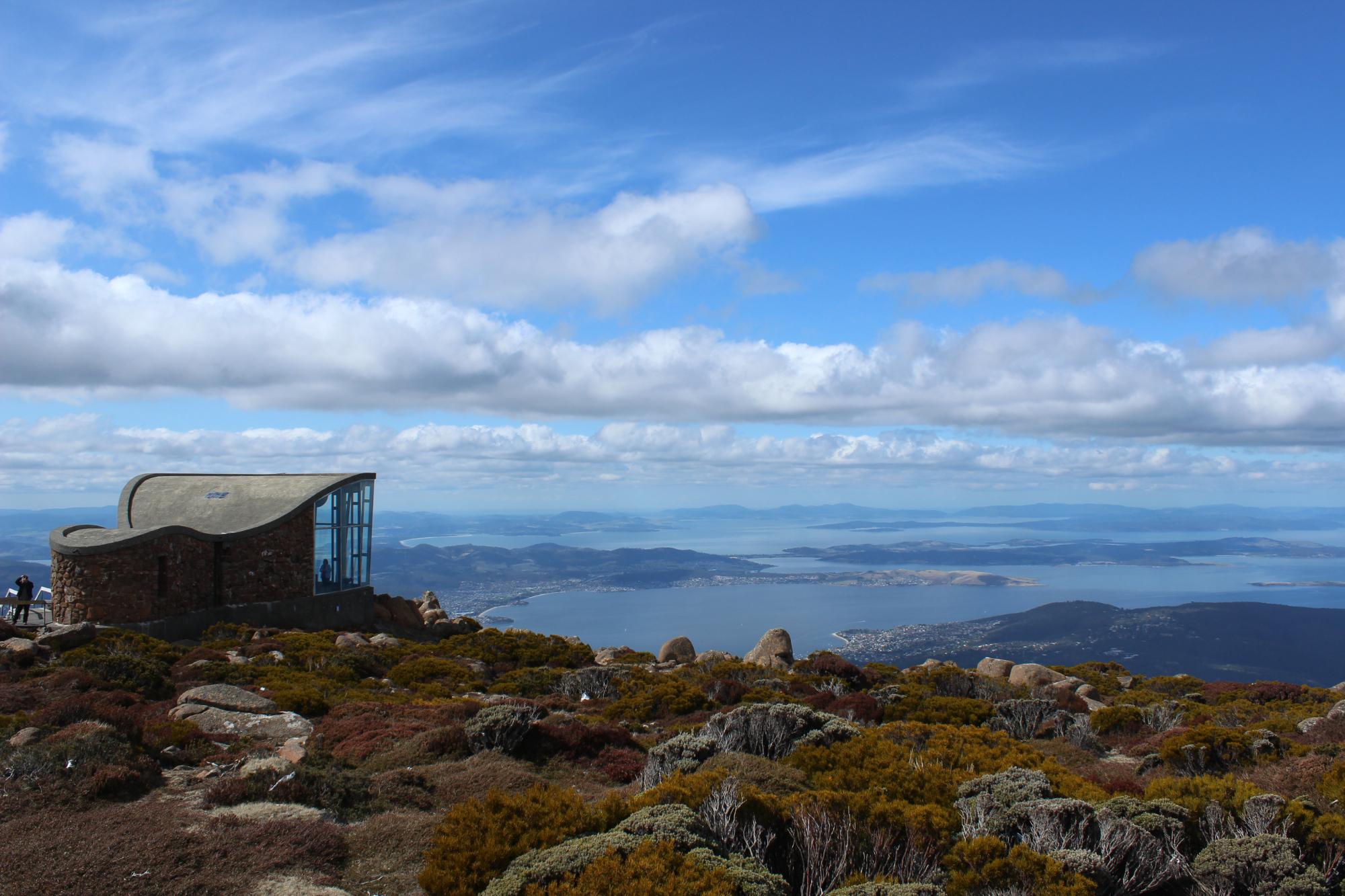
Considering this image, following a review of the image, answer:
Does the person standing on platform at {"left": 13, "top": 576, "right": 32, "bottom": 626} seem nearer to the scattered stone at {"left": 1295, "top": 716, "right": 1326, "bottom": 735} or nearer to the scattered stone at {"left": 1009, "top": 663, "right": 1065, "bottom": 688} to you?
the scattered stone at {"left": 1009, "top": 663, "right": 1065, "bottom": 688}

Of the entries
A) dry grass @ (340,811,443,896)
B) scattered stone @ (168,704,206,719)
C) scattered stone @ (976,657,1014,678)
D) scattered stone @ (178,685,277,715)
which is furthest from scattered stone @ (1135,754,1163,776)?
scattered stone @ (168,704,206,719)

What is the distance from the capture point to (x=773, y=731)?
9.87m

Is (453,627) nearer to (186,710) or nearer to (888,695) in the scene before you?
(888,695)

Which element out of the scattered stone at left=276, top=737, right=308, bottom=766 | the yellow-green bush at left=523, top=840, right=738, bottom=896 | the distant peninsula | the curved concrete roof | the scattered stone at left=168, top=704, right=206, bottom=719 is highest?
the curved concrete roof

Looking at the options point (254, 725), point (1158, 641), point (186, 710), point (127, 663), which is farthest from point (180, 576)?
point (1158, 641)

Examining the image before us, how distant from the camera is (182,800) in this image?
297 inches

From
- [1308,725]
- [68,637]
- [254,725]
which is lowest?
[1308,725]

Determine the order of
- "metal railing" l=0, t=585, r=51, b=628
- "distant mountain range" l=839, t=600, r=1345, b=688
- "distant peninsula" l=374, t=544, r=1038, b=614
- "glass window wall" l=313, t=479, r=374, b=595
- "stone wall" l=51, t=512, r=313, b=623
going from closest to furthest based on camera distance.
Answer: "stone wall" l=51, t=512, r=313, b=623 → "metal railing" l=0, t=585, r=51, b=628 → "glass window wall" l=313, t=479, r=374, b=595 → "distant mountain range" l=839, t=600, r=1345, b=688 → "distant peninsula" l=374, t=544, r=1038, b=614

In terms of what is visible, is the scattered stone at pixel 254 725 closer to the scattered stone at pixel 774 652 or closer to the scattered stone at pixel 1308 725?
the scattered stone at pixel 774 652

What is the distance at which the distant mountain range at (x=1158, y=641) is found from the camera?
7756cm

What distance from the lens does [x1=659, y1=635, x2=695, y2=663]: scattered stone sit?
23875mm

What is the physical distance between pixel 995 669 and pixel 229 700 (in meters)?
18.1

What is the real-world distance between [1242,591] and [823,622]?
10448 centimetres

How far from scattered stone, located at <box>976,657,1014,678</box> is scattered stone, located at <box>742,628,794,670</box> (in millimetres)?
4868
